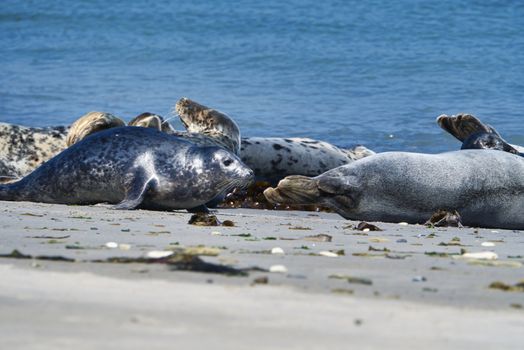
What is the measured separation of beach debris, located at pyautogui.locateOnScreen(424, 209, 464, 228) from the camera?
707 centimetres

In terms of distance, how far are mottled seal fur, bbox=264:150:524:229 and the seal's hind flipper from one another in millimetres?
2138

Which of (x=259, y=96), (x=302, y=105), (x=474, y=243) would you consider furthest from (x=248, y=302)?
(x=259, y=96)

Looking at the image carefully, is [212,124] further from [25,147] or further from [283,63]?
[283,63]

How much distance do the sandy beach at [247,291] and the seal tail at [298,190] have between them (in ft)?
6.76

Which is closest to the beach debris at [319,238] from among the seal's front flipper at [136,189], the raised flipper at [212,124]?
the seal's front flipper at [136,189]

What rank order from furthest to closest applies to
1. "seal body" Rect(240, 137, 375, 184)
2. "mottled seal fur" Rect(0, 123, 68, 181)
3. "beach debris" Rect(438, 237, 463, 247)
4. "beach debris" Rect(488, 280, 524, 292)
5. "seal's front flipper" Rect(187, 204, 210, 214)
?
"seal body" Rect(240, 137, 375, 184), "mottled seal fur" Rect(0, 123, 68, 181), "seal's front flipper" Rect(187, 204, 210, 214), "beach debris" Rect(438, 237, 463, 247), "beach debris" Rect(488, 280, 524, 292)

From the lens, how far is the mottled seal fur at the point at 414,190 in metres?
7.27

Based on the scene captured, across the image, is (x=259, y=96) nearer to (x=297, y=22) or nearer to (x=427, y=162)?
(x=297, y=22)

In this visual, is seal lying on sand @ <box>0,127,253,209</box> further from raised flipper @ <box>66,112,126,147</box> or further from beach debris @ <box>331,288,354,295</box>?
beach debris @ <box>331,288,354,295</box>

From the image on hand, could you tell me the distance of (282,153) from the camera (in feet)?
34.4

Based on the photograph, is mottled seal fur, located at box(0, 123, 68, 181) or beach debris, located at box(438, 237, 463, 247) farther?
mottled seal fur, located at box(0, 123, 68, 181)

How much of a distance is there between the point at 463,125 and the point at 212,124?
2.02 m

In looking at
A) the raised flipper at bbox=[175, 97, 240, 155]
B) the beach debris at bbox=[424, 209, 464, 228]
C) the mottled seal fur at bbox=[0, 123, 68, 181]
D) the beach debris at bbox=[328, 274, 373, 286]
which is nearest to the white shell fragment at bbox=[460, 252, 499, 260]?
the beach debris at bbox=[328, 274, 373, 286]

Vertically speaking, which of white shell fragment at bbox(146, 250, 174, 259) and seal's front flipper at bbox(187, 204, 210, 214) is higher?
white shell fragment at bbox(146, 250, 174, 259)
